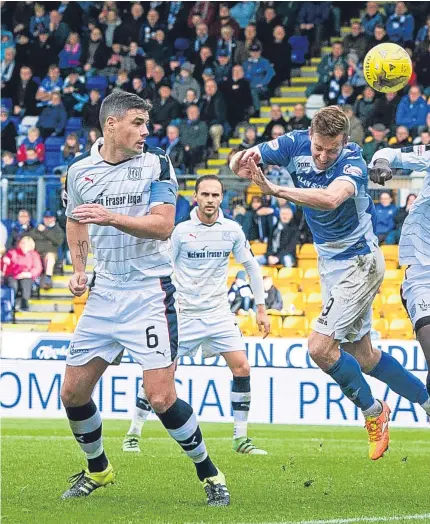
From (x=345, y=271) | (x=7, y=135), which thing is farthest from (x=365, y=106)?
(x=345, y=271)

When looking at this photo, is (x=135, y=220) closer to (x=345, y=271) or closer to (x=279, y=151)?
(x=279, y=151)

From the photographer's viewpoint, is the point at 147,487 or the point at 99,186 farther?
the point at 147,487

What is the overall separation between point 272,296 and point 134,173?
10.3 metres

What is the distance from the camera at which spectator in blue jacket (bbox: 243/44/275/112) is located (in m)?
22.9

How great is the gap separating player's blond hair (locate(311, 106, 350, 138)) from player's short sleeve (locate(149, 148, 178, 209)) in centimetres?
122

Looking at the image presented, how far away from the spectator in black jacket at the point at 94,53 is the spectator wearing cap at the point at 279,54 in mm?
3741

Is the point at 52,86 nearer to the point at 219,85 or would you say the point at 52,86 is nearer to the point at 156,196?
the point at 219,85

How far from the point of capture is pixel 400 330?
56.4 ft

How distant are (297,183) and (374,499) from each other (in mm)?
2469

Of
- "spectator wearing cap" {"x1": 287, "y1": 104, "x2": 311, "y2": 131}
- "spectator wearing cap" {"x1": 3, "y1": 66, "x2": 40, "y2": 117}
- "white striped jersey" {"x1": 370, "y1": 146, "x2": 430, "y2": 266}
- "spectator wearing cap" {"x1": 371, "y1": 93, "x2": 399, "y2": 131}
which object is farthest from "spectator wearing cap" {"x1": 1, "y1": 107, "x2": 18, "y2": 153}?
"white striped jersey" {"x1": 370, "y1": 146, "x2": 430, "y2": 266}

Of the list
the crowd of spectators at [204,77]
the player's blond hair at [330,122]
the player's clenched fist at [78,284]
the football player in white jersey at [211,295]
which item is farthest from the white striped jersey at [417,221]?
the crowd of spectators at [204,77]

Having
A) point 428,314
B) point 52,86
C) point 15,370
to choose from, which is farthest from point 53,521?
point 52,86

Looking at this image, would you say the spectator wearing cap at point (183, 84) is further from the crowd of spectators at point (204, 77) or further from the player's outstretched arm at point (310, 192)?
the player's outstretched arm at point (310, 192)

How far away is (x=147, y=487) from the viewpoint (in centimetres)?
846
